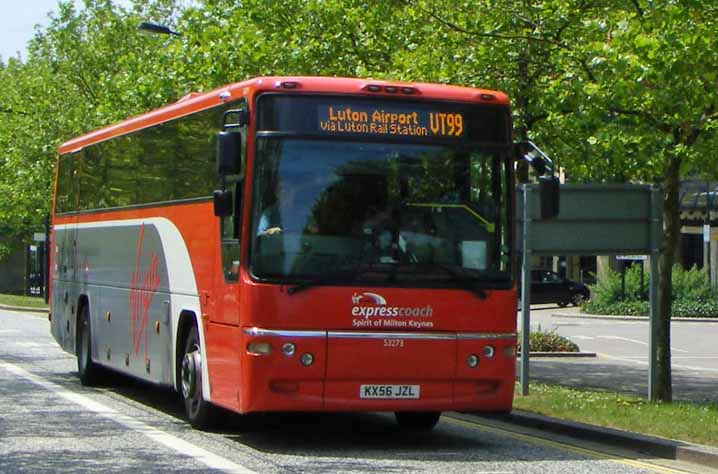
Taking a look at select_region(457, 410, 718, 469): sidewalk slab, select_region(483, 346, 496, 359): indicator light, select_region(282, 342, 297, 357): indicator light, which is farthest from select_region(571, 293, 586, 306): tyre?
select_region(282, 342, 297, 357): indicator light

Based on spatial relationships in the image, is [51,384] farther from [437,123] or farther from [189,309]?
[437,123]

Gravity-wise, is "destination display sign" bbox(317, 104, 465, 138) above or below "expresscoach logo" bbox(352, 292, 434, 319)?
above

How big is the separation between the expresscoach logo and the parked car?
45.5m

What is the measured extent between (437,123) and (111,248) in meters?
6.78

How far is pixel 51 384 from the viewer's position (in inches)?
808

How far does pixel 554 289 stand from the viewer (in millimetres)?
58625

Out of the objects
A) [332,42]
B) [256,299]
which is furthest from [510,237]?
[332,42]

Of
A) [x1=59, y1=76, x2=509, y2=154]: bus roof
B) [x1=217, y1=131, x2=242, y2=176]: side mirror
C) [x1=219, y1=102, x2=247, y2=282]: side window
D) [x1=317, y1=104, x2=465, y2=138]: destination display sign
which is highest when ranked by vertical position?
[x1=59, y1=76, x2=509, y2=154]: bus roof

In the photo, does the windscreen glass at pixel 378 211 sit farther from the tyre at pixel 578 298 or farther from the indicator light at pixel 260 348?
the tyre at pixel 578 298

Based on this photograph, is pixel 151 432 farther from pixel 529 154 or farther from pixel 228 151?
pixel 529 154

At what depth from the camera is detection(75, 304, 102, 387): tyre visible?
66.5ft

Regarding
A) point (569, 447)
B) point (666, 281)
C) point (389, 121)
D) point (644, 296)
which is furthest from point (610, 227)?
point (644, 296)

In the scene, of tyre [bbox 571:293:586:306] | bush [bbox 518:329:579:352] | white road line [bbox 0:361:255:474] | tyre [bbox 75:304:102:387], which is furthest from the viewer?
tyre [bbox 571:293:586:306]

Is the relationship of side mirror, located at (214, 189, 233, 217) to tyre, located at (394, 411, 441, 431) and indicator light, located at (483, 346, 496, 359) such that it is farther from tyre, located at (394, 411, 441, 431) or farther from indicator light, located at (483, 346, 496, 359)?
tyre, located at (394, 411, 441, 431)
